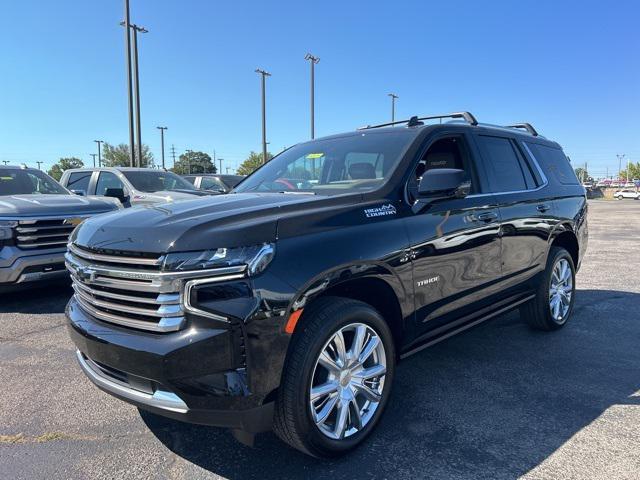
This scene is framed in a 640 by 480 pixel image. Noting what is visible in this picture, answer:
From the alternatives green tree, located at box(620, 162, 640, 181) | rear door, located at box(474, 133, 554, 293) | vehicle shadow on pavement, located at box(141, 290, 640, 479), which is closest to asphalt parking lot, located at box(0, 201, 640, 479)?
vehicle shadow on pavement, located at box(141, 290, 640, 479)

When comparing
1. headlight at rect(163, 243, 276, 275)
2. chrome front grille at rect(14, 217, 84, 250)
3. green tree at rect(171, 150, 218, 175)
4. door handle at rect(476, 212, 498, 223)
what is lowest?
chrome front grille at rect(14, 217, 84, 250)

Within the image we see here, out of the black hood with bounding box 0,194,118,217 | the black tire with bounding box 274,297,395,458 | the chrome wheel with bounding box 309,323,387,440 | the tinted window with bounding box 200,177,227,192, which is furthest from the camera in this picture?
the tinted window with bounding box 200,177,227,192

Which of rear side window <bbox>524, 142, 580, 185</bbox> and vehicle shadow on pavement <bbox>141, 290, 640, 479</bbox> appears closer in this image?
vehicle shadow on pavement <bbox>141, 290, 640, 479</bbox>

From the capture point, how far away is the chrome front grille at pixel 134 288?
2.24 m

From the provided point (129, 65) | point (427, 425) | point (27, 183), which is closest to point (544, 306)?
point (427, 425)

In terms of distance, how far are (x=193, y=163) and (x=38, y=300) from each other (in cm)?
8784

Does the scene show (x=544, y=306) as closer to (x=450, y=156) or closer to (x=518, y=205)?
(x=518, y=205)

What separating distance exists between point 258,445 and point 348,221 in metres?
1.41

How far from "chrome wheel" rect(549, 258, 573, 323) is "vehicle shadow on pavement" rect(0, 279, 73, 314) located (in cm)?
546

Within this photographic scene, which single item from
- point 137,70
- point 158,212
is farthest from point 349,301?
point 137,70

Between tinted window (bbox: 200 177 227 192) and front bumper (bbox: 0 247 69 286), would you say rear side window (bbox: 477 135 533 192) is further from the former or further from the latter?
tinted window (bbox: 200 177 227 192)

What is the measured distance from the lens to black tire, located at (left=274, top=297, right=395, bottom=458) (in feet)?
7.77

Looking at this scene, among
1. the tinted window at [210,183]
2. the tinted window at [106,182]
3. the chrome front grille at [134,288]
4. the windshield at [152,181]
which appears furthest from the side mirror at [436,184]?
the tinted window at [210,183]

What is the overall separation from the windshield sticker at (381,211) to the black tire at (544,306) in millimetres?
2432
